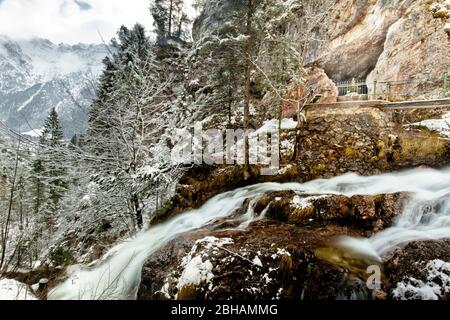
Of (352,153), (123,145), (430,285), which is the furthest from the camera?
(352,153)

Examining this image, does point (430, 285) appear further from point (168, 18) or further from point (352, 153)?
point (168, 18)

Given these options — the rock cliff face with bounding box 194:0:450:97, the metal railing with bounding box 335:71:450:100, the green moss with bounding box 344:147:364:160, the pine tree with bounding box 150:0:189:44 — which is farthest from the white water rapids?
the pine tree with bounding box 150:0:189:44

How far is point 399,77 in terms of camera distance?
699 inches

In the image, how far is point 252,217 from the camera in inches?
370

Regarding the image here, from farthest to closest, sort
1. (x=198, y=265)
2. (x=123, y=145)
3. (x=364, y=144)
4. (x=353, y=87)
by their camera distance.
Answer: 1. (x=353, y=87)
2. (x=364, y=144)
3. (x=123, y=145)
4. (x=198, y=265)

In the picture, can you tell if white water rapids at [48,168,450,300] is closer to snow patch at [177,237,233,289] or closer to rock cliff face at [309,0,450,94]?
snow patch at [177,237,233,289]

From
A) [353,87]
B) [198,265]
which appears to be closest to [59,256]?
[198,265]

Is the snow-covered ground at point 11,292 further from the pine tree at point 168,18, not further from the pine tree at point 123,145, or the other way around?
the pine tree at point 168,18

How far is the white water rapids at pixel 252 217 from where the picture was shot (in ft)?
22.8

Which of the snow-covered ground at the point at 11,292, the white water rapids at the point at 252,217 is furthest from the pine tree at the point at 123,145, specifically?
the snow-covered ground at the point at 11,292

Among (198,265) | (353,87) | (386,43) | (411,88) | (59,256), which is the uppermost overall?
(386,43)
